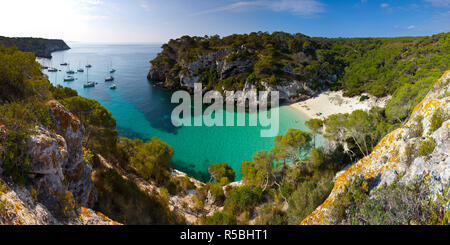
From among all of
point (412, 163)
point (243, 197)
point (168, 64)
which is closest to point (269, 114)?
point (243, 197)

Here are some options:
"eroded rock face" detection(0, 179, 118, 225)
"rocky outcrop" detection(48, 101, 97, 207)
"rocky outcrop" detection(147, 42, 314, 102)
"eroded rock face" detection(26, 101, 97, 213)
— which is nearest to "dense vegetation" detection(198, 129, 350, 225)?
"rocky outcrop" detection(48, 101, 97, 207)

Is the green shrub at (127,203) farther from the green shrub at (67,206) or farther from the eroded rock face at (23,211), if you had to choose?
the eroded rock face at (23,211)

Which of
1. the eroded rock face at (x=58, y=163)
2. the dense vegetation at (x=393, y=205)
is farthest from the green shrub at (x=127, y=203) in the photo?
the dense vegetation at (x=393, y=205)

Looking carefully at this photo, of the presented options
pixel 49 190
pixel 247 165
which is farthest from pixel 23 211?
pixel 247 165

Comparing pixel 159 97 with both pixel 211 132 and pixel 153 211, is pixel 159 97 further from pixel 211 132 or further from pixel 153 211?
pixel 153 211

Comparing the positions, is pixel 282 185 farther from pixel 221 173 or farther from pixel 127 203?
pixel 127 203

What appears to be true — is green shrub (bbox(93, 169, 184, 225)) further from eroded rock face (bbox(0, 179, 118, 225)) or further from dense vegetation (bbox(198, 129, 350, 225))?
eroded rock face (bbox(0, 179, 118, 225))

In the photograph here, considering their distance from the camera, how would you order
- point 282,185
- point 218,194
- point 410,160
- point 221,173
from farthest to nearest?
1. point 221,173
2. point 218,194
3. point 282,185
4. point 410,160
